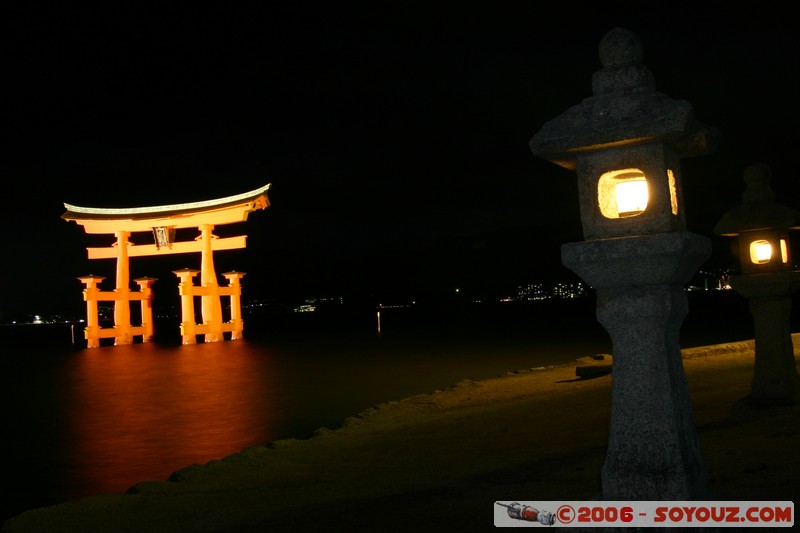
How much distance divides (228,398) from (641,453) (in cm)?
1348

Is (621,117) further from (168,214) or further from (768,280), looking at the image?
(168,214)

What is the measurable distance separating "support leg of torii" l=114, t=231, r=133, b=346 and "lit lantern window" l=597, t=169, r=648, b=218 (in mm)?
33742

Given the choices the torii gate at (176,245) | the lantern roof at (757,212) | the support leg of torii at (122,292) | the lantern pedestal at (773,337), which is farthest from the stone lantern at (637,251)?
the support leg of torii at (122,292)

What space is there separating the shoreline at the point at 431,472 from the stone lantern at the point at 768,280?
294mm

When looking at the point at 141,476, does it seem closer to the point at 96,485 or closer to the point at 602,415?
the point at 96,485

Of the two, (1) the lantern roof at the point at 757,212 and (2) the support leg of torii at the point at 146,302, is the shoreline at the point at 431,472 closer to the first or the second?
(1) the lantern roof at the point at 757,212

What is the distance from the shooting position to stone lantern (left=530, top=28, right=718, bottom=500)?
296 cm

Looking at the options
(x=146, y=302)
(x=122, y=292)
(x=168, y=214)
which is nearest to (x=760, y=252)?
(x=168, y=214)

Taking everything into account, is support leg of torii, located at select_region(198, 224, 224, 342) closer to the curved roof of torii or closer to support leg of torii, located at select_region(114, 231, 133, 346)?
the curved roof of torii

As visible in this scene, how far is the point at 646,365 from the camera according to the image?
118 inches

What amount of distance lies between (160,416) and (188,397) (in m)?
2.47

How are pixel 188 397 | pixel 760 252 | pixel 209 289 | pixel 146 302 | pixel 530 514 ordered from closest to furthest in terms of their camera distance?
1. pixel 530 514
2. pixel 760 252
3. pixel 188 397
4. pixel 209 289
5. pixel 146 302


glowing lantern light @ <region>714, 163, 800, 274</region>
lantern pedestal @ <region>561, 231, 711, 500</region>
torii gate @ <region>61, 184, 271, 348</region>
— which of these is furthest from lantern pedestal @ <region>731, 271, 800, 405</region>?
torii gate @ <region>61, 184, 271, 348</region>

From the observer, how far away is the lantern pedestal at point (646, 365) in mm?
2943
